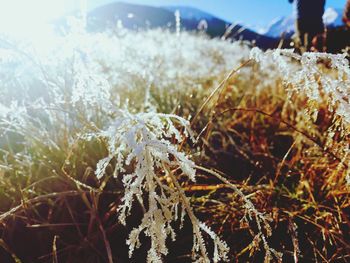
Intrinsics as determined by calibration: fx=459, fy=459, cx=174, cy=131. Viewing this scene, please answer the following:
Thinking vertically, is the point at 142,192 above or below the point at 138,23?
above

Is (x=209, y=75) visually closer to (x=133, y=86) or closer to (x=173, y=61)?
(x=173, y=61)

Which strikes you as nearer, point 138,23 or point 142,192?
point 142,192

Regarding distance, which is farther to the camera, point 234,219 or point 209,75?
point 209,75

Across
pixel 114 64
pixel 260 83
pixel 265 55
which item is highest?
pixel 265 55

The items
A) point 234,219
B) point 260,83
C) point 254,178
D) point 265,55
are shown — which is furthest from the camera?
point 260,83

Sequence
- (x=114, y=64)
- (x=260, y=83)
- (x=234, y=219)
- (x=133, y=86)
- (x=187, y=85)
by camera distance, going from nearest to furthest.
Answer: (x=234, y=219) < (x=133, y=86) < (x=187, y=85) < (x=260, y=83) < (x=114, y=64)

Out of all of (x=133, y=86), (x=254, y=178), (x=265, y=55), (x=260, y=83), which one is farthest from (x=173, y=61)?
(x=265, y=55)

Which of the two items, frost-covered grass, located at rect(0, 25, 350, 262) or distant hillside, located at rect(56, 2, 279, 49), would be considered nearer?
frost-covered grass, located at rect(0, 25, 350, 262)

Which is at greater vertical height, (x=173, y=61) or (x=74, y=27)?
(x=74, y=27)

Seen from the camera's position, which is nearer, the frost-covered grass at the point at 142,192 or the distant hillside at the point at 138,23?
the frost-covered grass at the point at 142,192
